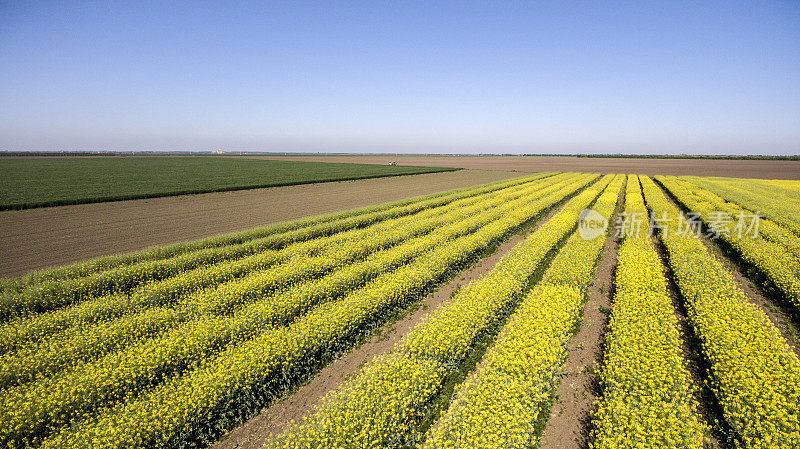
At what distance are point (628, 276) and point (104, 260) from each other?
2099 cm

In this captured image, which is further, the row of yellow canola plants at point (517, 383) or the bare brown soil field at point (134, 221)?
the bare brown soil field at point (134, 221)

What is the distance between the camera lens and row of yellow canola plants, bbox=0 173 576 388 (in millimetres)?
6938

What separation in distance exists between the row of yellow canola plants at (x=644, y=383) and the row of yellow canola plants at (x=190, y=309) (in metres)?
7.86

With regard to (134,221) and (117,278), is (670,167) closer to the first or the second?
(117,278)

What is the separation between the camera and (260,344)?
737cm

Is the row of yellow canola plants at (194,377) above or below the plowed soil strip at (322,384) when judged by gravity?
above

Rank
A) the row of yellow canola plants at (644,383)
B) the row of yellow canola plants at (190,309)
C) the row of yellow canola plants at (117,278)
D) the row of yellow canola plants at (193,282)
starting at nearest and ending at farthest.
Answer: the row of yellow canola plants at (644,383)
the row of yellow canola plants at (190,309)
the row of yellow canola plants at (193,282)
the row of yellow canola plants at (117,278)

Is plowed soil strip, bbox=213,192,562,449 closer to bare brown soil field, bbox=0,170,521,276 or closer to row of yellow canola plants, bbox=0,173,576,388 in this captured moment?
row of yellow canola plants, bbox=0,173,576,388

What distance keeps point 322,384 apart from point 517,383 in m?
4.49

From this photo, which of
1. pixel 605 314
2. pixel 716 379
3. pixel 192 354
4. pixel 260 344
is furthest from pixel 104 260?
pixel 716 379

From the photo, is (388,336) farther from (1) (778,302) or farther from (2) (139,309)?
(1) (778,302)

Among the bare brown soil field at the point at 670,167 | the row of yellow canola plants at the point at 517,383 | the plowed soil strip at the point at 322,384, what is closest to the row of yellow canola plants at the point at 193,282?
the plowed soil strip at the point at 322,384

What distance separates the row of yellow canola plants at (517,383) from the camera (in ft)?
16.6

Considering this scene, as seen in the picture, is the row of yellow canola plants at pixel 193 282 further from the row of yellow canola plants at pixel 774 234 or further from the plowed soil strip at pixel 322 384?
the row of yellow canola plants at pixel 774 234
